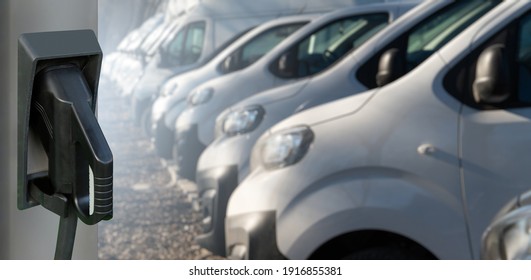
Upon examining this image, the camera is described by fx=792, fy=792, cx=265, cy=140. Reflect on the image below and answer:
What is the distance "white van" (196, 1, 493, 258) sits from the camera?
314 cm

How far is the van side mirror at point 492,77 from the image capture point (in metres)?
3.01

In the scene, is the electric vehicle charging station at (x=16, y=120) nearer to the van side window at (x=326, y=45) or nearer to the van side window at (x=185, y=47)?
the van side window at (x=185, y=47)

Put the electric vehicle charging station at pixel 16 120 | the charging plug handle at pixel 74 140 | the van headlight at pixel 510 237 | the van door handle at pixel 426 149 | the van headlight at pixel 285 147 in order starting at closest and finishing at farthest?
the charging plug handle at pixel 74 140
the electric vehicle charging station at pixel 16 120
the van headlight at pixel 510 237
the van door handle at pixel 426 149
the van headlight at pixel 285 147

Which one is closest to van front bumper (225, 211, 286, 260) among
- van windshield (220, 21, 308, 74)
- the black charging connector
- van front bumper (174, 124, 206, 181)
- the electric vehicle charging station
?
van front bumper (174, 124, 206, 181)

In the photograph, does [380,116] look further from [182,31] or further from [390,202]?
[182,31]

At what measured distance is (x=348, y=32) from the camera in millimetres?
3186

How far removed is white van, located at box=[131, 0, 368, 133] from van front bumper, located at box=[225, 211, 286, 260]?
553mm

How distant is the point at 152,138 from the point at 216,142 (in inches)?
11.4

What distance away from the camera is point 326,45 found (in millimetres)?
3227

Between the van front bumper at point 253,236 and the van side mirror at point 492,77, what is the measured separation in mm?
956

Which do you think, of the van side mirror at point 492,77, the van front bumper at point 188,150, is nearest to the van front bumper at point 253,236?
the van front bumper at point 188,150

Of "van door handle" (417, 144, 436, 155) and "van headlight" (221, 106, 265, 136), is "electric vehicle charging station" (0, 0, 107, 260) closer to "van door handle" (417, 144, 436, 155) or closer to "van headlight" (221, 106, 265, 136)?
"van headlight" (221, 106, 265, 136)
